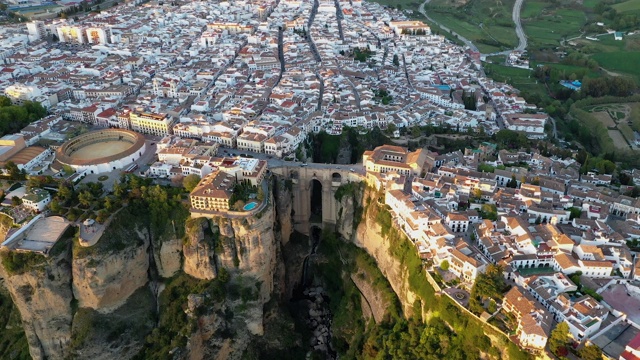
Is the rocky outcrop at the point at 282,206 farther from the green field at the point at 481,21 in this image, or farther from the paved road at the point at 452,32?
the green field at the point at 481,21

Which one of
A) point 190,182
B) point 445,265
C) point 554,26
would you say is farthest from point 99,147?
point 554,26

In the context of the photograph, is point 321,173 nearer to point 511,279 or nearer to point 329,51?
point 511,279

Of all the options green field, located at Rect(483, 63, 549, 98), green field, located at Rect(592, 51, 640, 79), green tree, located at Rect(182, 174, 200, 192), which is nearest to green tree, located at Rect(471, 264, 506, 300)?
green tree, located at Rect(182, 174, 200, 192)

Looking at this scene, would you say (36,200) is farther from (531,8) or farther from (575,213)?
(531,8)

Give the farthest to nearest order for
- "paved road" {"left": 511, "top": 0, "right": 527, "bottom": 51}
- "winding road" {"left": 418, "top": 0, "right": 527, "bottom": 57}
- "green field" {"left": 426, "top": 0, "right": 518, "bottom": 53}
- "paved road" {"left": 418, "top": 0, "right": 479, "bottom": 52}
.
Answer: "green field" {"left": 426, "top": 0, "right": 518, "bottom": 53}
"paved road" {"left": 511, "top": 0, "right": 527, "bottom": 51}
"winding road" {"left": 418, "top": 0, "right": 527, "bottom": 57}
"paved road" {"left": 418, "top": 0, "right": 479, "bottom": 52}

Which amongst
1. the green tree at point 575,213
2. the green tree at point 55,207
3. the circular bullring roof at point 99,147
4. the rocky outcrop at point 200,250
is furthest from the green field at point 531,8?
the green tree at point 55,207

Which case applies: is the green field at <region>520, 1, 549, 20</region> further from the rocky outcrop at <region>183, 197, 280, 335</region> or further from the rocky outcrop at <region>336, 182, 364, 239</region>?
the rocky outcrop at <region>183, 197, 280, 335</region>

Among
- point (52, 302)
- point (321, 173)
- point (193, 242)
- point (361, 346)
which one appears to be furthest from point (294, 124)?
point (52, 302)
